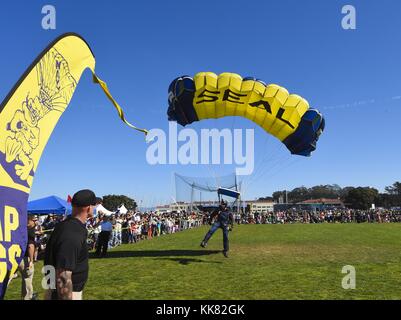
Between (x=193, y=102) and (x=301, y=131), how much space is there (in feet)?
15.2

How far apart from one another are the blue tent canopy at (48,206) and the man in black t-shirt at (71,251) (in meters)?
17.7

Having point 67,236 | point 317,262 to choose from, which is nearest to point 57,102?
point 67,236

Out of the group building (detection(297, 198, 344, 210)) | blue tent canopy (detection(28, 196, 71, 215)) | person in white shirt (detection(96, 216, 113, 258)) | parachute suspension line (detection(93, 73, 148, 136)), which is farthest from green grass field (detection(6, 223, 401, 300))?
building (detection(297, 198, 344, 210))

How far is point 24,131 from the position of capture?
13.6 ft

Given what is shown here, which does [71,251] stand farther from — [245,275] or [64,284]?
[245,275]

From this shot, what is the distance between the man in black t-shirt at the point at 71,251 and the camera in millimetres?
3582

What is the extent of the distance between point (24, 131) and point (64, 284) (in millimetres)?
1812

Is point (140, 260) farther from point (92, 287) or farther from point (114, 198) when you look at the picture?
point (114, 198)

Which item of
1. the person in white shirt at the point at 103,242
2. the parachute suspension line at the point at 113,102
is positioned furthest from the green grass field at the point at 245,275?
the parachute suspension line at the point at 113,102

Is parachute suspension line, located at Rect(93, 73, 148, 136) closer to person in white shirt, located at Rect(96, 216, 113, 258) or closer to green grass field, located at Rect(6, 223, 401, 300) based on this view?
green grass field, located at Rect(6, 223, 401, 300)

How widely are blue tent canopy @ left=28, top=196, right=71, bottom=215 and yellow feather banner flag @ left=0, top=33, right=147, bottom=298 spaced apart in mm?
17172

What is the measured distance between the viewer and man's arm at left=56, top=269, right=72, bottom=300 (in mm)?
3545
